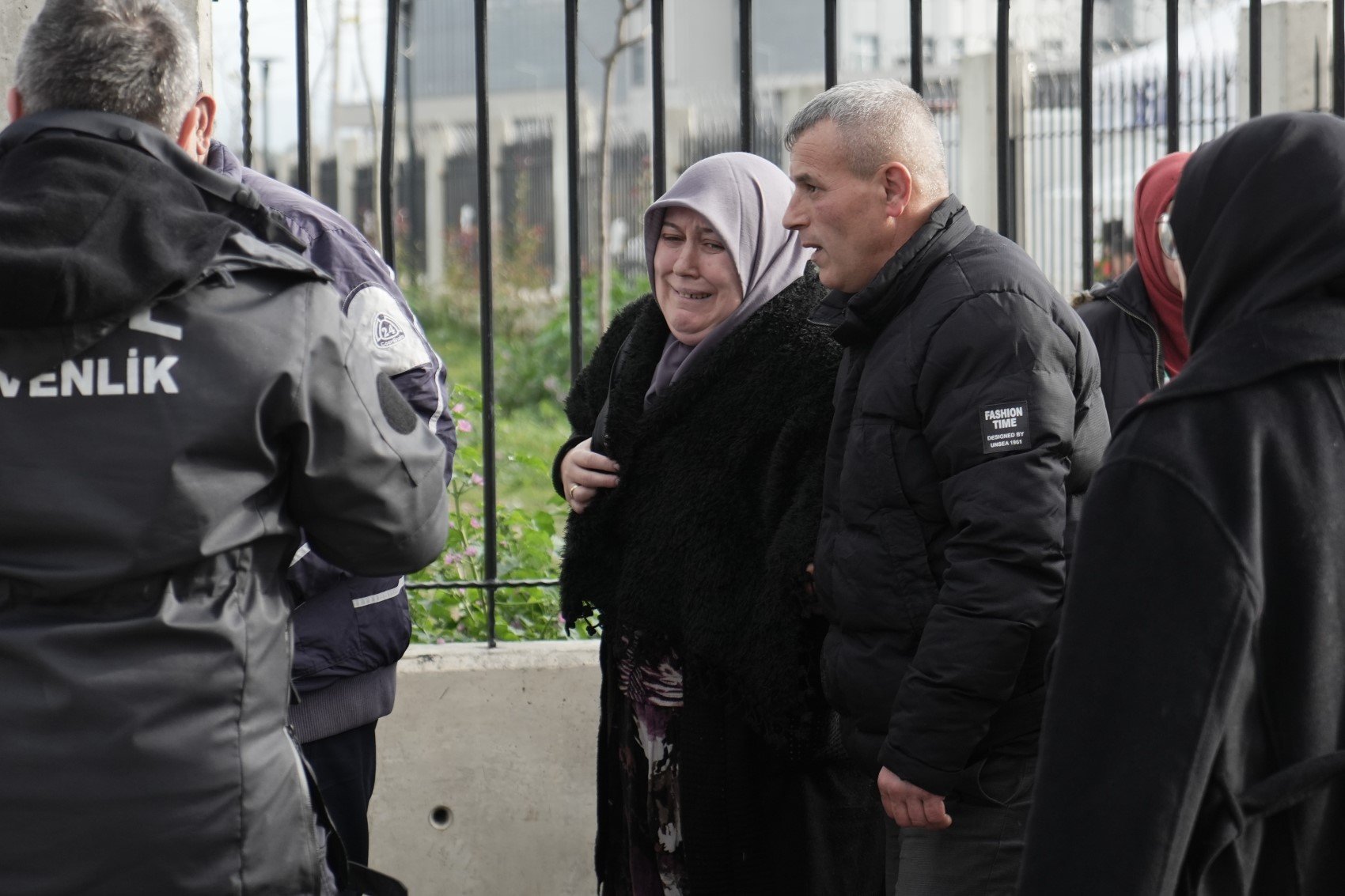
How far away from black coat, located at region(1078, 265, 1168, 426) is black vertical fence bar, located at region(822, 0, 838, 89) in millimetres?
867

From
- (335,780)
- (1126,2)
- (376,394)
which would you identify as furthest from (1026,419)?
(1126,2)

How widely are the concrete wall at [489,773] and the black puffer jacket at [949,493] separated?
1.29 m

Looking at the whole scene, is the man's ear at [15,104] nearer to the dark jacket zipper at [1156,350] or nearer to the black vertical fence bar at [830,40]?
the black vertical fence bar at [830,40]

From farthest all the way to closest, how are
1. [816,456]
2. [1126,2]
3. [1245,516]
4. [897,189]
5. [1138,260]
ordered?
[1126,2], [1138,260], [816,456], [897,189], [1245,516]

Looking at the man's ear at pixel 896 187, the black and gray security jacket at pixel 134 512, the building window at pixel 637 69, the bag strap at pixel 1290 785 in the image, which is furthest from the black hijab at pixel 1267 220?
the building window at pixel 637 69

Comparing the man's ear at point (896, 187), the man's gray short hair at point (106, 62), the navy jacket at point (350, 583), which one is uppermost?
the man's gray short hair at point (106, 62)

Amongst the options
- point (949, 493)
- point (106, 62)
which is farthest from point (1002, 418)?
point (106, 62)

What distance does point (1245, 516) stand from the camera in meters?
1.48

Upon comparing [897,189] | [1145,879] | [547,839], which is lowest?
[547,839]

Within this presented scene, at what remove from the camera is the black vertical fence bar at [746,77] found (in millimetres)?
3479

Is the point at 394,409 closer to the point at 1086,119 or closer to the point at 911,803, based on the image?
the point at 911,803

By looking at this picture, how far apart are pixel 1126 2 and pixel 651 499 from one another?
125ft

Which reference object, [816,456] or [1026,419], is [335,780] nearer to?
[816,456]

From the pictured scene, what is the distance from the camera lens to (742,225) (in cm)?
296
